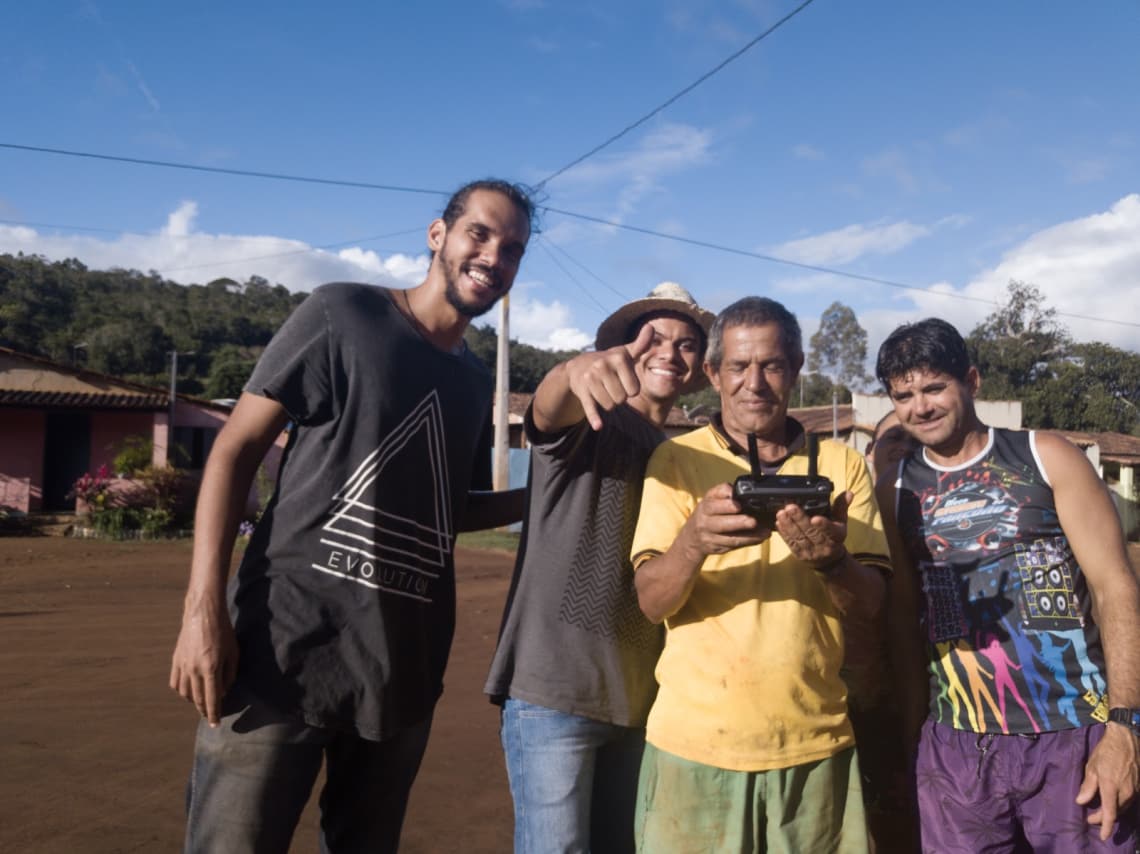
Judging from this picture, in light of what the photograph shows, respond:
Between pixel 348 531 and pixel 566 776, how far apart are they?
2.68 feet

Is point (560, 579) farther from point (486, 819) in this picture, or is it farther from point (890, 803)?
point (486, 819)

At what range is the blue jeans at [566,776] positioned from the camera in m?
2.01

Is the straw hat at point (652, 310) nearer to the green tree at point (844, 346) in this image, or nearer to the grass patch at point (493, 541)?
the grass patch at point (493, 541)

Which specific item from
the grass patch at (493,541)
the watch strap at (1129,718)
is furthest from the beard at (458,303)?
the grass patch at (493,541)

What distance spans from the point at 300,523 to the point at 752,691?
1143 mm

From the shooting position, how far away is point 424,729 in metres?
2.16

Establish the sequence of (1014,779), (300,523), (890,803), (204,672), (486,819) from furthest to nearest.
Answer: (486,819) < (890,803) < (1014,779) < (300,523) < (204,672)

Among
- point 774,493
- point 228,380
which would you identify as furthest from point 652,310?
point 228,380

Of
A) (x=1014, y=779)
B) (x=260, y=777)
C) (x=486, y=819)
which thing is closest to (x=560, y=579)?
(x=260, y=777)

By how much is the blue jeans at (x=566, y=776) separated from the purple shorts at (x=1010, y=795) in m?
0.85

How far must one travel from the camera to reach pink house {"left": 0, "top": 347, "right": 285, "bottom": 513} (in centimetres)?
1717

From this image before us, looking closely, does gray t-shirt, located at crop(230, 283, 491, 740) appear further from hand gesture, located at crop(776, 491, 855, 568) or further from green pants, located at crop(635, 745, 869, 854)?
hand gesture, located at crop(776, 491, 855, 568)

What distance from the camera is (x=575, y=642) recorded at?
6.82 feet

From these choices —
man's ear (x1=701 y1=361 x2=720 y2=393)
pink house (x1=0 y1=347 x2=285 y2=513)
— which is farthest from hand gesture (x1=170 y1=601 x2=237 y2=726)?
pink house (x1=0 y1=347 x2=285 y2=513)
